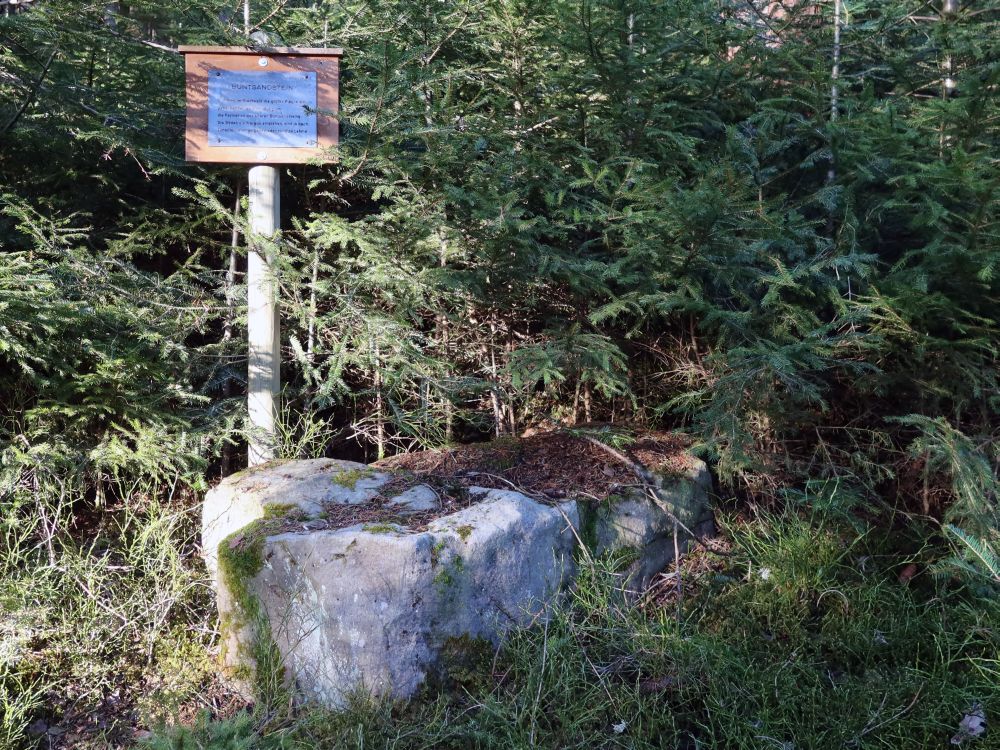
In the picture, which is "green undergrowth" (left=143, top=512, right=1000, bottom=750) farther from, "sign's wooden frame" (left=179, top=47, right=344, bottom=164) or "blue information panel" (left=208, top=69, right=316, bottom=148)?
"blue information panel" (left=208, top=69, right=316, bottom=148)

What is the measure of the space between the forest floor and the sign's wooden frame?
1952 mm

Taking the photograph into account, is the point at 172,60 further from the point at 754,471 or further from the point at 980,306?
the point at 980,306

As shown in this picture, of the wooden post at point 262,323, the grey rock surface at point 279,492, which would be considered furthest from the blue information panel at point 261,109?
the grey rock surface at point 279,492

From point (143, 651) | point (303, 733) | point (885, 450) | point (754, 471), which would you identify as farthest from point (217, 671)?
point (885, 450)

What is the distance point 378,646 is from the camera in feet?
9.95

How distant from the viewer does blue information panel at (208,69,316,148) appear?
4.07m

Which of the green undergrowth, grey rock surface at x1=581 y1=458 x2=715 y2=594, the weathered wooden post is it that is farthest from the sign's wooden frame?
the green undergrowth

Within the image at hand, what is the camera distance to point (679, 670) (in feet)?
10.00

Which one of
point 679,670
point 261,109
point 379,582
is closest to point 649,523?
point 679,670

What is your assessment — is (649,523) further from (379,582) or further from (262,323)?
(262,323)

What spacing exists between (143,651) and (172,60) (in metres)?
3.90

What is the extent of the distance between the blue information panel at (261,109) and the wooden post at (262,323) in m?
0.22

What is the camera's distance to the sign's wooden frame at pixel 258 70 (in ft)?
13.2

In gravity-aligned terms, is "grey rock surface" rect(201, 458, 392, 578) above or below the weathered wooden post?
below
